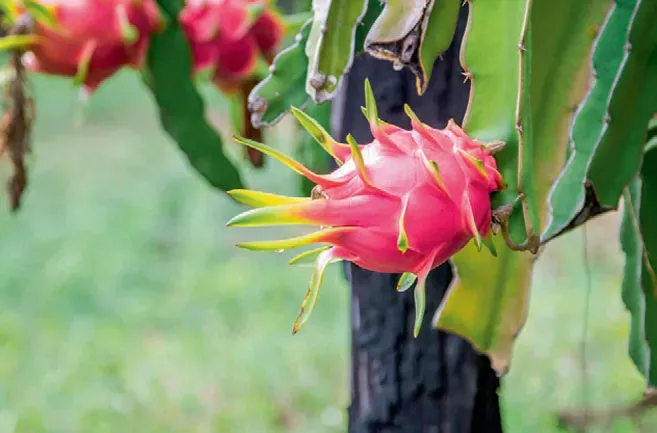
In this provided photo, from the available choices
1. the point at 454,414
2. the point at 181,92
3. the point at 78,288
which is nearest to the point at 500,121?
the point at 454,414

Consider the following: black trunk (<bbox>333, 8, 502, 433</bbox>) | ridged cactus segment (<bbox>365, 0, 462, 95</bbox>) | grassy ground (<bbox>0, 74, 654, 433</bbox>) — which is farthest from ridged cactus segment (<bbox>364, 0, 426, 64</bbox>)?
grassy ground (<bbox>0, 74, 654, 433</bbox>)

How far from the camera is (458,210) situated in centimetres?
40

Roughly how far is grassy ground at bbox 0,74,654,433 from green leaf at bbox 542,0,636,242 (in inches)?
43.4

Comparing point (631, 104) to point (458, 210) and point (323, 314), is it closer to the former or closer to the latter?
point (458, 210)

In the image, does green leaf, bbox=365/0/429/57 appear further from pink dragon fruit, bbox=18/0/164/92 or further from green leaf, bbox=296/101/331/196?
pink dragon fruit, bbox=18/0/164/92

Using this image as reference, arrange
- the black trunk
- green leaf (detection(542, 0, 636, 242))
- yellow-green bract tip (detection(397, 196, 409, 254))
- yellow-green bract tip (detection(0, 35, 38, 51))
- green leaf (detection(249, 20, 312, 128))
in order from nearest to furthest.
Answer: yellow-green bract tip (detection(397, 196, 409, 254)) → green leaf (detection(542, 0, 636, 242)) → green leaf (detection(249, 20, 312, 128)) → the black trunk → yellow-green bract tip (detection(0, 35, 38, 51))

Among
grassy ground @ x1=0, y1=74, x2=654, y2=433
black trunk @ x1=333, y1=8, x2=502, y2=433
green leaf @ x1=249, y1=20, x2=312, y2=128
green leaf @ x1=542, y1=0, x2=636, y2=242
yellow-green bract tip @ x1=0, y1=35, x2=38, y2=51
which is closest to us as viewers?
green leaf @ x1=542, y1=0, x2=636, y2=242

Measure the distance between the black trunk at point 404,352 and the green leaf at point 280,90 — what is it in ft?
0.44

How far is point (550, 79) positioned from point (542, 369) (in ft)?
4.62

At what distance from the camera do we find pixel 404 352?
753mm

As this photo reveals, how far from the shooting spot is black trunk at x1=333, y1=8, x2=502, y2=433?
728mm

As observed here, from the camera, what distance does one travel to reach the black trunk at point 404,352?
73 centimetres

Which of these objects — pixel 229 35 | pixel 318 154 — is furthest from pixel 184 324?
pixel 318 154

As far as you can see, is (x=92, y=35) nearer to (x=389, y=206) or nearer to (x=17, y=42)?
(x=17, y=42)
